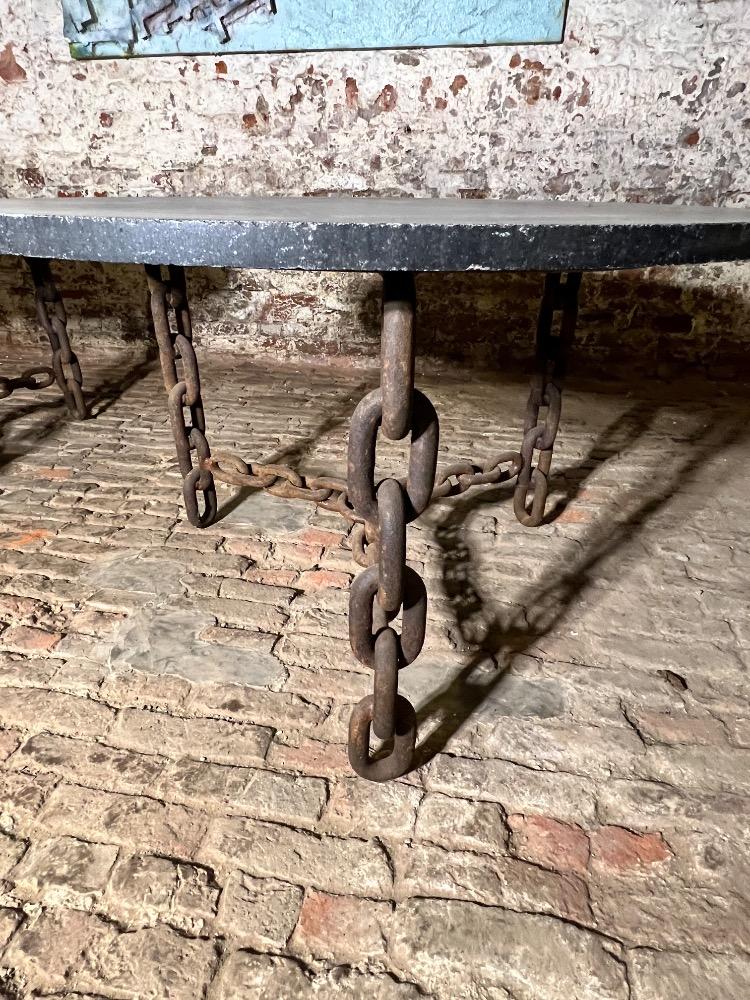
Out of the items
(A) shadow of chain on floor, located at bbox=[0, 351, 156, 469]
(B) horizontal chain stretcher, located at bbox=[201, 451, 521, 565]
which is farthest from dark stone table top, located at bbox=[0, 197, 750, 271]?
(A) shadow of chain on floor, located at bbox=[0, 351, 156, 469]

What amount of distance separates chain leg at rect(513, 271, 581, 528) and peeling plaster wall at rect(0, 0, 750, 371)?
1.69 meters

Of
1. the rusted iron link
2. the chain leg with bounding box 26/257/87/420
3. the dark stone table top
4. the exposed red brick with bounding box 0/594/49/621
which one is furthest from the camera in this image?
the chain leg with bounding box 26/257/87/420

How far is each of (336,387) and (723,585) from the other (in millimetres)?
2380

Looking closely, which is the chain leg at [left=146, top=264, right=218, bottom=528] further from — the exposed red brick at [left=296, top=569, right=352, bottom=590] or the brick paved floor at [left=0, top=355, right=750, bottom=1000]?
the exposed red brick at [left=296, top=569, right=352, bottom=590]

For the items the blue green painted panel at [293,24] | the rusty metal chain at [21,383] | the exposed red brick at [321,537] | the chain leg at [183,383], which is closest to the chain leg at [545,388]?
the exposed red brick at [321,537]

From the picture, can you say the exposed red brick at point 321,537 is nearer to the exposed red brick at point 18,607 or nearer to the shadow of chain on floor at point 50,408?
the exposed red brick at point 18,607

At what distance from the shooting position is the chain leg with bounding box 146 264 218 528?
6.88 ft

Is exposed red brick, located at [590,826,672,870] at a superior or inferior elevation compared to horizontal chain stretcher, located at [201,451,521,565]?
inferior

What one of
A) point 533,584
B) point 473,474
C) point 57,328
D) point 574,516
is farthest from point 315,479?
point 57,328

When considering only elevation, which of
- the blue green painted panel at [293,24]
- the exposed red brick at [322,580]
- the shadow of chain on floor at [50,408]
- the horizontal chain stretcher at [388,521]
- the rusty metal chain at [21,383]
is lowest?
the shadow of chain on floor at [50,408]

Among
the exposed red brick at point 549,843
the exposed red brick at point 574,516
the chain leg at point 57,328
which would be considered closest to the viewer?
the exposed red brick at point 549,843

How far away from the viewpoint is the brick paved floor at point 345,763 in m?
1.06

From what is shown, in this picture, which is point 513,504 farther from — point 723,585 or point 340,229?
point 340,229

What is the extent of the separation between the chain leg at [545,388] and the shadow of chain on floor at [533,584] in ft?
0.41
